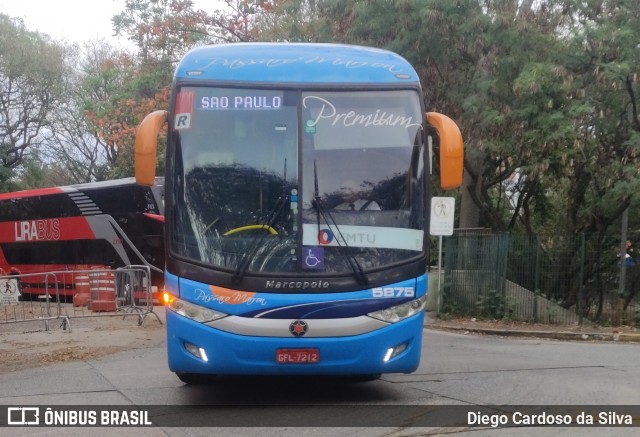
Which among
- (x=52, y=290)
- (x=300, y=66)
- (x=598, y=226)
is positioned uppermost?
(x=300, y=66)

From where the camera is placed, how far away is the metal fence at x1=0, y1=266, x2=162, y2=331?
16.6 metres

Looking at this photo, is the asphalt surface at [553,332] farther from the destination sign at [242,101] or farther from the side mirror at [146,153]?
the side mirror at [146,153]

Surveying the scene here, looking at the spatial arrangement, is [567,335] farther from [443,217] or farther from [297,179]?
[297,179]

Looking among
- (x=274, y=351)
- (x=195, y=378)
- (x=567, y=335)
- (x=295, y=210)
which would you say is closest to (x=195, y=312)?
(x=274, y=351)

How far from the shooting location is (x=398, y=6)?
18172mm

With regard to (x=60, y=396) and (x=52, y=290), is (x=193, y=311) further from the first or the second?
(x=52, y=290)

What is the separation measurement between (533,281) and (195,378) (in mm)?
12046

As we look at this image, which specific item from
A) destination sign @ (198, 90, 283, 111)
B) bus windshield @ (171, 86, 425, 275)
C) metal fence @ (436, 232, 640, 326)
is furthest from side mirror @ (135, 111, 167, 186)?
metal fence @ (436, 232, 640, 326)

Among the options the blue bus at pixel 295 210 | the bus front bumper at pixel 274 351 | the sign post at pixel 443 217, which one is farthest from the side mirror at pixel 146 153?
the sign post at pixel 443 217

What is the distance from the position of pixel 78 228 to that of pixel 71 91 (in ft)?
61.6

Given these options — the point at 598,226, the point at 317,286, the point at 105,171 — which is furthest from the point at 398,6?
the point at 105,171

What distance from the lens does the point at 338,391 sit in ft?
30.7

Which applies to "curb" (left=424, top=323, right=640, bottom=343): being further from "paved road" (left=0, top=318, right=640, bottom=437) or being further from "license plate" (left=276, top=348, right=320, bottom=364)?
→ "license plate" (left=276, top=348, right=320, bottom=364)

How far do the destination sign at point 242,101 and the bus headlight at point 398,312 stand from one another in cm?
227
